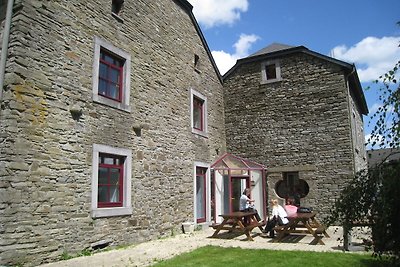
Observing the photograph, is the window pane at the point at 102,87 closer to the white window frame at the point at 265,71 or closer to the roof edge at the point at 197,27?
the roof edge at the point at 197,27

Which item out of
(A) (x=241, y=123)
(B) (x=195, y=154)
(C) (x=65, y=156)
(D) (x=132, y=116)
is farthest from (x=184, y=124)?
(C) (x=65, y=156)

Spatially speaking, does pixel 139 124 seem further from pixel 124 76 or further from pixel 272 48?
pixel 272 48

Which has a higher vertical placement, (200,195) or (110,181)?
(110,181)

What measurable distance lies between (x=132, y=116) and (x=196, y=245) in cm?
374

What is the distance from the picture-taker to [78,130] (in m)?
7.40

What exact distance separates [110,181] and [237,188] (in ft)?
20.8

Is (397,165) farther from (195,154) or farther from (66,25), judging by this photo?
(195,154)

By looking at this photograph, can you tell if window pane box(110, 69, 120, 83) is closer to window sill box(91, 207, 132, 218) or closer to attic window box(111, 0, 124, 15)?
attic window box(111, 0, 124, 15)

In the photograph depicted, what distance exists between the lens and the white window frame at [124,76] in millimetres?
8008

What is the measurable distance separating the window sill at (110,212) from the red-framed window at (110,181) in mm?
148

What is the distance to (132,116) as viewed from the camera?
9.09 meters

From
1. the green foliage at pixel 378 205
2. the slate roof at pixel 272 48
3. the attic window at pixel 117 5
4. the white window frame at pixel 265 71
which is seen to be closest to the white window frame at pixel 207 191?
the white window frame at pixel 265 71

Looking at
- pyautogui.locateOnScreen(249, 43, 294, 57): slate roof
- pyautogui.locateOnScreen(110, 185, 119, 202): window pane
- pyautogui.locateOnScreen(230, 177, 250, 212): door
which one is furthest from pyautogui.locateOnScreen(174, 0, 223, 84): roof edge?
pyautogui.locateOnScreen(110, 185, 119, 202): window pane

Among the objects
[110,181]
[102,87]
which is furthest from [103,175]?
[102,87]
